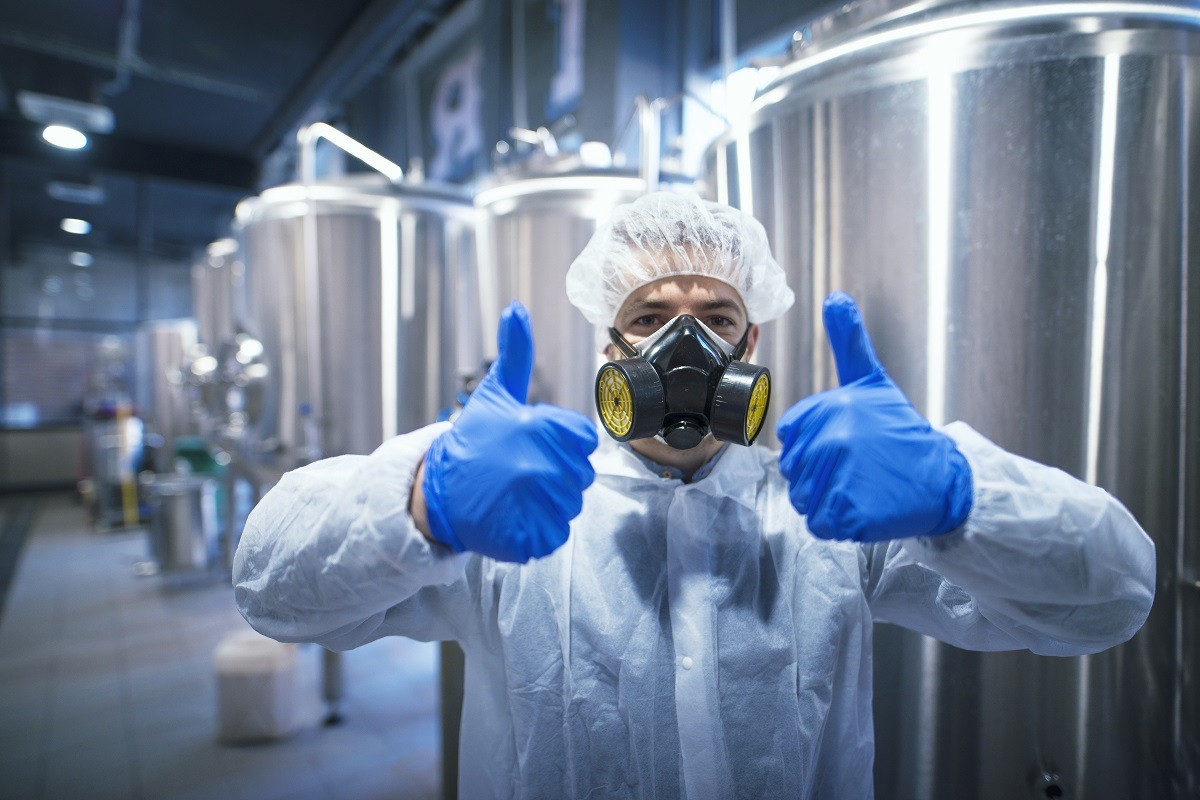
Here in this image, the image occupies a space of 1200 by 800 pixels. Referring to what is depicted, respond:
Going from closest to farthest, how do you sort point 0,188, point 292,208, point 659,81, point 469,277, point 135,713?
point 292,208
point 469,277
point 135,713
point 659,81
point 0,188

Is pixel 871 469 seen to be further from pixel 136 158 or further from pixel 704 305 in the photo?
pixel 136 158

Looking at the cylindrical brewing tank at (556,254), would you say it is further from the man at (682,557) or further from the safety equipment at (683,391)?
the safety equipment at (683,391)

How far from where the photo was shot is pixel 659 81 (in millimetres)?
2676

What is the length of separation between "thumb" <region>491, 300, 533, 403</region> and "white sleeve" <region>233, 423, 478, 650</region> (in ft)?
0.35

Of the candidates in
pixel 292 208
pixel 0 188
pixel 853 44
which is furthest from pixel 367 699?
pixel 0 188

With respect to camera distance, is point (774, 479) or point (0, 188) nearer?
point (774, 479)

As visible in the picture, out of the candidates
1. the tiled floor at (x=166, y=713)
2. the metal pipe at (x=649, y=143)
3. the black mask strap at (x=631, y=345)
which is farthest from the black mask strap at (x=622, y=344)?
the tiled floor at (x=166, y=713)

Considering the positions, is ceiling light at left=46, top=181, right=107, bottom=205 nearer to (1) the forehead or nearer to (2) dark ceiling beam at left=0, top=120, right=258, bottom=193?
(2) dark ceiling beam at left=0, top=120, right=258, bottom=193

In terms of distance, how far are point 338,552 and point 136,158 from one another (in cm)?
607

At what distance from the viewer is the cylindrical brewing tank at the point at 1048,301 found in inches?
35.6

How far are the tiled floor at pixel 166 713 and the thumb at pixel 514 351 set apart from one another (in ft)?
6.01

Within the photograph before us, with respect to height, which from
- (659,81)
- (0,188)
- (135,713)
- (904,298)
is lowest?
(135,713)

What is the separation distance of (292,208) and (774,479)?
193 cm

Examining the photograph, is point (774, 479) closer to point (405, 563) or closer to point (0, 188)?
point (405, 563)
